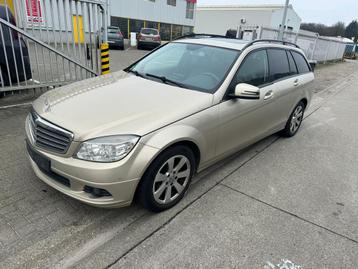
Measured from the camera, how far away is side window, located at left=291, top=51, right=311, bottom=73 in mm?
4854

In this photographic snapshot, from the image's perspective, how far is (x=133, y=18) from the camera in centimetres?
2658

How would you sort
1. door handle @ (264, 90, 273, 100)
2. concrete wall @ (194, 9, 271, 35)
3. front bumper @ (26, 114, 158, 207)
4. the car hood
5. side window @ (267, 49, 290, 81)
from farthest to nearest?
concrete wall @ (194, 9, 271, 35), side window @ (267, 49, 290, 81), door handle @ (264, 90, 273, 100), the car hood, front bumper @ (26, 114, 158, 207)

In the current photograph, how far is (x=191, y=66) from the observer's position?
11.3 ft

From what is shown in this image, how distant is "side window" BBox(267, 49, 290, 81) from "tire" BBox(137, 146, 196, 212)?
2.03m

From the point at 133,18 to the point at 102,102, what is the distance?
26350mm

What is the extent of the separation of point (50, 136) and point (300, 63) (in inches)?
170

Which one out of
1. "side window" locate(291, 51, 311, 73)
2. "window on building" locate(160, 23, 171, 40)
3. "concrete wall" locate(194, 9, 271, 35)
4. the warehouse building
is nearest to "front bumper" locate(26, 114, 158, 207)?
"side window" locate(291, 51, 311, 73)

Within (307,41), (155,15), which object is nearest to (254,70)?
(307,41)

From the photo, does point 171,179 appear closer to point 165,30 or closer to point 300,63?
point 300,63

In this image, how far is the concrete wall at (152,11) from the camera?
82.9 ft

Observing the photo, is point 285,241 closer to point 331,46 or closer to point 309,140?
point 309,140

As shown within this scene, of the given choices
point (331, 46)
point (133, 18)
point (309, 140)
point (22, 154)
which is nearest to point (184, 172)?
point (22, 154)

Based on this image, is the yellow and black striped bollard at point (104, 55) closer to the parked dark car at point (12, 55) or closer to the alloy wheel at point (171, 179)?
the parked dark car at point (12, 55)

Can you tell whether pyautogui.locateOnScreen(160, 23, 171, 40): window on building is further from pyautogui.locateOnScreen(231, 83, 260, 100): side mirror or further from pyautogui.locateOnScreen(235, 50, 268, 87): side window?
pyautogui.locateOnScreen(231, 83, 260, 100): side mirror
